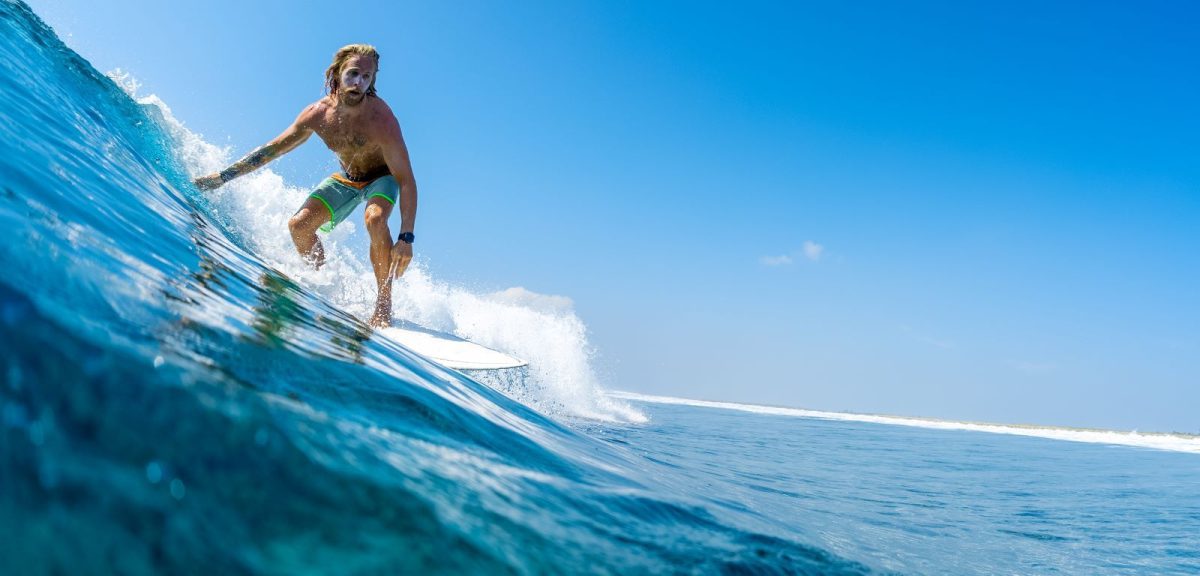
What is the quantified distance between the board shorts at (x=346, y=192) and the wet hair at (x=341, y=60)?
2.37 feet

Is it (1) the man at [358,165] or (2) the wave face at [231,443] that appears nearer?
(2) the wave face at [231,443]

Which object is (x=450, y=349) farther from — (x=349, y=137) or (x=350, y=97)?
(x=350, y=97)

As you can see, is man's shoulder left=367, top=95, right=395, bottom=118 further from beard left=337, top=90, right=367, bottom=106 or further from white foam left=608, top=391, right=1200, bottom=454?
white foam left=608, top=391, right=1200, bottom=454

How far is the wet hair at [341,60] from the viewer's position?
4.72 m

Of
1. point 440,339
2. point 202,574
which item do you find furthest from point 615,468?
point 440,339

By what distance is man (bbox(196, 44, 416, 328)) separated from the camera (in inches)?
189

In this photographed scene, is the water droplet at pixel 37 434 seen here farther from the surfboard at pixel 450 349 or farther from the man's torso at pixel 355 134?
the man's torso at pixel 355 134

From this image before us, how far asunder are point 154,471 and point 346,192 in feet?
15.8

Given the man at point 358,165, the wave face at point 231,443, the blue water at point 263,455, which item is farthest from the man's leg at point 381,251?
the wave face at point 231,443

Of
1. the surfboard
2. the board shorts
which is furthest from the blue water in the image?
the board shorts

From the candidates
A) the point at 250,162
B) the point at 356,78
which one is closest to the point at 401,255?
the point at 356,78

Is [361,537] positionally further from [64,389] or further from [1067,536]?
[1067,536]

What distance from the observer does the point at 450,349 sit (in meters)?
4.87

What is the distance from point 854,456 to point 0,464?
7581 mm
